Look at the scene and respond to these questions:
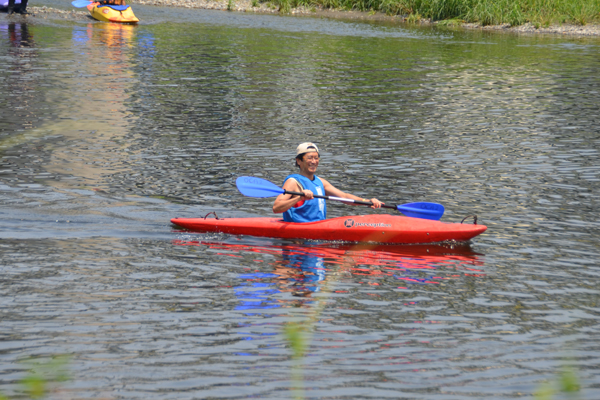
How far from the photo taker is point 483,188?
10.6m

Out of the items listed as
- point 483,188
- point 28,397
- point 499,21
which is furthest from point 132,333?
point 499,21

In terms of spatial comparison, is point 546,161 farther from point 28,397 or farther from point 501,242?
point 28,397

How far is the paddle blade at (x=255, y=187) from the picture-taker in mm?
8898

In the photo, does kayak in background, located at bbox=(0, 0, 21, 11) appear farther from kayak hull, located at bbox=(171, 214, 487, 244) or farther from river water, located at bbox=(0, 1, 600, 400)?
kayak hull, located at bbox=(171, 214, 487, 244)

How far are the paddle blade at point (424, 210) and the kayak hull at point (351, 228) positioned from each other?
0.20 metres

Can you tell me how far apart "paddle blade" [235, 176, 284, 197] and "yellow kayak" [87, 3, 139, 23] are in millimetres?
25564

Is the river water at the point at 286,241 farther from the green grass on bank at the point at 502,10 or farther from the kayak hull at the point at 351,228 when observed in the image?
the green grass on bank at the point at 502,10

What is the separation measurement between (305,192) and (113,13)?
27.0 metres

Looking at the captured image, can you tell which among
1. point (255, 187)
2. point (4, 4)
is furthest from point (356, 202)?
point (4, 4)

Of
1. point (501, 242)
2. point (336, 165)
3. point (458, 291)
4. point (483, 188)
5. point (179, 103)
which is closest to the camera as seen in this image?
point (458, 291)

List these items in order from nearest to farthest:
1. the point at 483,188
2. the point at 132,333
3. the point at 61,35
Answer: the point at 132,333
the point at 483,188
the point at 61,35

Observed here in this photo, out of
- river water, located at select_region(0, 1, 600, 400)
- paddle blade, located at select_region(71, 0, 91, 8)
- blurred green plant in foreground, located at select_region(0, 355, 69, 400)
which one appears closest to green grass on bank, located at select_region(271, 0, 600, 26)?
river water, located at select_region(0, 1, 600, 400)

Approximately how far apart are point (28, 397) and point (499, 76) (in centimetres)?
1942

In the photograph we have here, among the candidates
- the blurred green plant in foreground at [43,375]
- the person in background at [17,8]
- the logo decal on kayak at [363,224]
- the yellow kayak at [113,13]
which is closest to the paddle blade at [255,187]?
A: the logo decal on kayak at [363,224]
